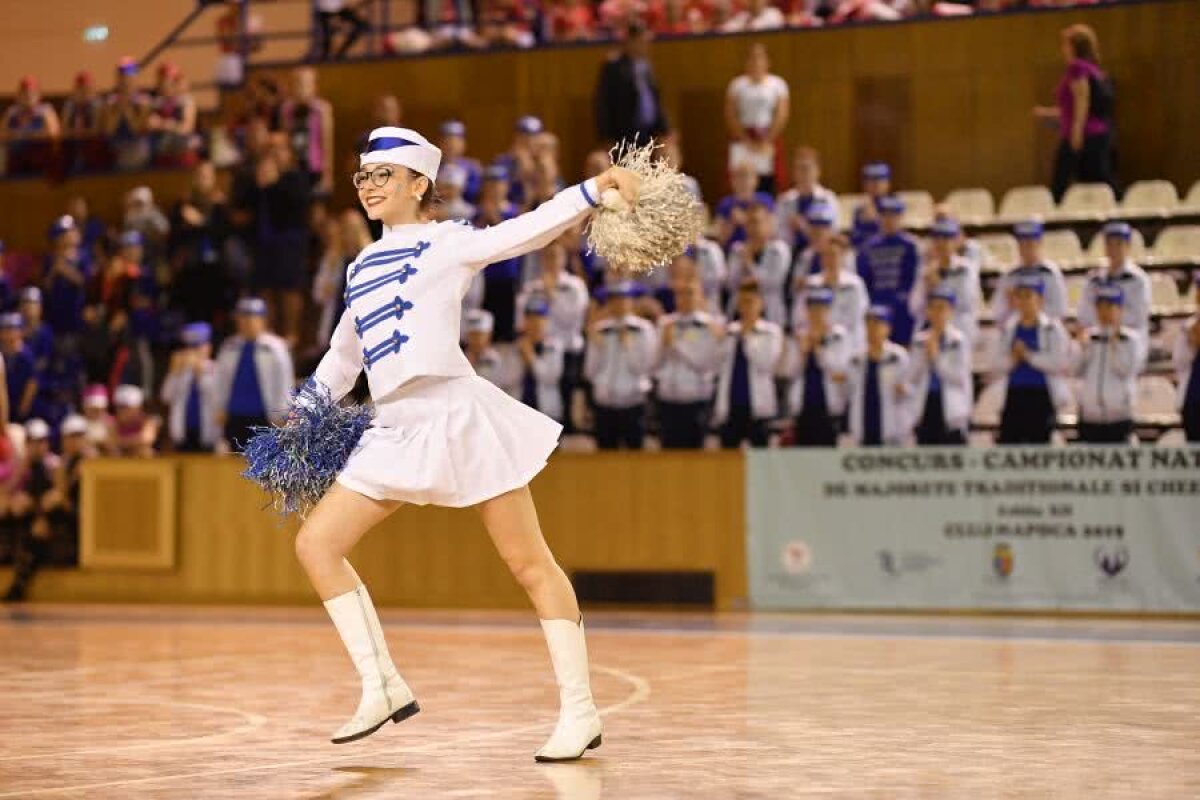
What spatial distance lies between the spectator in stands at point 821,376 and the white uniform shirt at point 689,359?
0.77 m

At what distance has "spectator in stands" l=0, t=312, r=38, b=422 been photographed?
20859 millimetres

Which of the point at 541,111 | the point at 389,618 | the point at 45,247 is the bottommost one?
the point at 389,618

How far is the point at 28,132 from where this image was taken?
25.3m

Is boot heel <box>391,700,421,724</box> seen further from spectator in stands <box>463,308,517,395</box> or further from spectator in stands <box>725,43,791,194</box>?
spectator in stands <box>725,43,791,194</box>

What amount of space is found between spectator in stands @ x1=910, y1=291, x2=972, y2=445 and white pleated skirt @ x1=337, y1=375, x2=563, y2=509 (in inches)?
368

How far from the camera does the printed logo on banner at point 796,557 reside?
16188 mm

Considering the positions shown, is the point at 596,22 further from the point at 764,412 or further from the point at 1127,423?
the point at 1127,423

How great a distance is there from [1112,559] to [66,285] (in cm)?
1216

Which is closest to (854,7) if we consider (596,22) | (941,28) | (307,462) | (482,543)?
(941,28)

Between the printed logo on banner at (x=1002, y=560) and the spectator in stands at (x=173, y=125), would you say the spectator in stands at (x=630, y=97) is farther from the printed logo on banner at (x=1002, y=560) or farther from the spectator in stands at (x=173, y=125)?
the printed logo on banner at (x=1002, y=560)

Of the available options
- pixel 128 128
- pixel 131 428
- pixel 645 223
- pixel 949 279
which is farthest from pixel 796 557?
pixel 128 128

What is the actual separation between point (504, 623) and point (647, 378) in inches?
119

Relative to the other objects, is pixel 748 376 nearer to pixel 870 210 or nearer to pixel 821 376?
pixel 821 376

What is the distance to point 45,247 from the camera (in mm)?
25438
